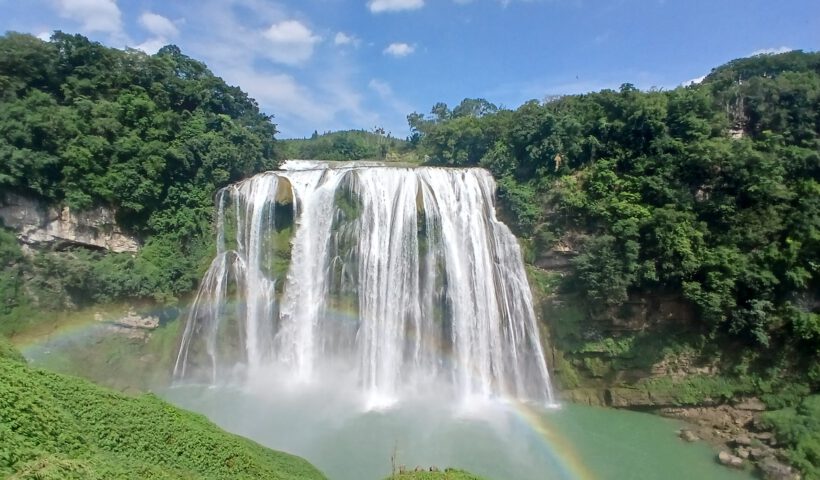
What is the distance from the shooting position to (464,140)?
22688mm

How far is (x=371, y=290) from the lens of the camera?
1644 centimetres

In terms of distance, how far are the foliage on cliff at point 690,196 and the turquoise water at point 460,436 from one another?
12.3 ft

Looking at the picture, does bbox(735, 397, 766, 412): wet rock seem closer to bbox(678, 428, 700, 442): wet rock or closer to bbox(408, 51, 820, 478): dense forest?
bbox(408, 51, 820, 478): dense forest

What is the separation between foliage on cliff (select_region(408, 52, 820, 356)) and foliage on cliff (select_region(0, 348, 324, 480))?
37.0ft

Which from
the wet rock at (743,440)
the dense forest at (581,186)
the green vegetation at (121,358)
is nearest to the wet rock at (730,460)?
the wet rock at (743,440)

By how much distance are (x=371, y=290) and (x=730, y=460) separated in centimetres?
1078

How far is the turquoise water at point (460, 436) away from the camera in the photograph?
11.5 metres

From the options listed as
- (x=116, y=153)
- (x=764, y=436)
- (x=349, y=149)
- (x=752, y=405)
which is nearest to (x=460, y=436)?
(x=764, y=436)

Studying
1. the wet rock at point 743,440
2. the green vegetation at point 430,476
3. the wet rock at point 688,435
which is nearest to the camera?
the green vegetation at point 430,476

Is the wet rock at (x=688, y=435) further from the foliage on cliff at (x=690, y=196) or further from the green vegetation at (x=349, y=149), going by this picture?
the green vegetation at (x=349, y=149)

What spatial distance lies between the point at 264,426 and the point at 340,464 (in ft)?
9.52

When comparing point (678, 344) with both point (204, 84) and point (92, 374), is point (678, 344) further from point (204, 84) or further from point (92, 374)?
point (204, 84)

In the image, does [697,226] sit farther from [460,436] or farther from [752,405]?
[460,436]

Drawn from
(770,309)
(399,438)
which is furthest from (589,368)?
(399,438)
